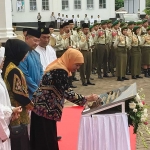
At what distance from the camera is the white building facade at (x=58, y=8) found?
121 feet

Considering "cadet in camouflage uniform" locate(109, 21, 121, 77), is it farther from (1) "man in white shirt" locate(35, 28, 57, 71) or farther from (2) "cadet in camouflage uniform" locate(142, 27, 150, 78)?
(1) "man in white shirt" locate(35, 28, 57, 71)

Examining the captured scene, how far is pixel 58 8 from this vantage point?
38.3 meters

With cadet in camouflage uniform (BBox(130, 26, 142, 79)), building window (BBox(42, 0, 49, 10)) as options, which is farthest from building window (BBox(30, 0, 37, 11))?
cadet in camouflage uniform (BBox(130, 26, 142, 79))

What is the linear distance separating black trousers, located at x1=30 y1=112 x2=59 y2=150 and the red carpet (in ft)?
3.35

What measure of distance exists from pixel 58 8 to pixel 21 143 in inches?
1372

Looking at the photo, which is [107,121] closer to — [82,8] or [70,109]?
[70,109]

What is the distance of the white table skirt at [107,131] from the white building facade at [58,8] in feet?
108

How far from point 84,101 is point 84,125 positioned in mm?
256

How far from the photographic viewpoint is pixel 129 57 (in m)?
12.6

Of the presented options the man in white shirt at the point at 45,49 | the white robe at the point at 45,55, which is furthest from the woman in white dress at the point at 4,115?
the white robe at the point at 45,55

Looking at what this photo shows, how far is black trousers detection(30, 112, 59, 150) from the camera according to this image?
438 cm

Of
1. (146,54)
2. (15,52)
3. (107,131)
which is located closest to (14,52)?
(15,52)

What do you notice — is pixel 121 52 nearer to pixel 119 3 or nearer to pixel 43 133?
pixel 43 133

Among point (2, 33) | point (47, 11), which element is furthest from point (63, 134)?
point (47, 11)
